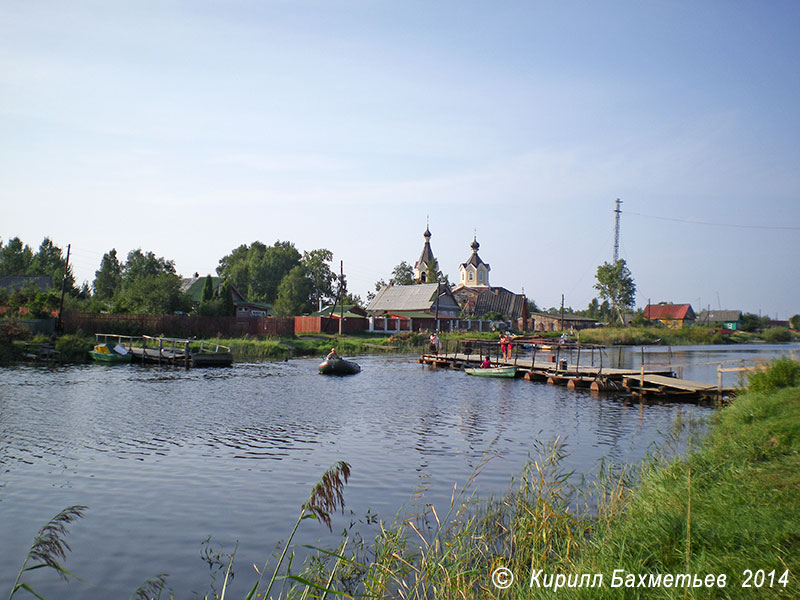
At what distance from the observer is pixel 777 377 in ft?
64.5

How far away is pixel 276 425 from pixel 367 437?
143 inches

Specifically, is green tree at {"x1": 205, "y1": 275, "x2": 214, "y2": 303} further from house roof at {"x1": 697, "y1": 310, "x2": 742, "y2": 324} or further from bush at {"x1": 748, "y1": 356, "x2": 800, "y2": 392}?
house roof at {"x1": 697, "y1": 310, "x2": 742, "y2": 324}

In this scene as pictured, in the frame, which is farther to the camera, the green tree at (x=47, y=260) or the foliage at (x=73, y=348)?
the green tree at (x=47, y=260)

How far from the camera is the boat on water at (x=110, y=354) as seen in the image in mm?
41281

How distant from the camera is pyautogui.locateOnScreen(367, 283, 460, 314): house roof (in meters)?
82.5

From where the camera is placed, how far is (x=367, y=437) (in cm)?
1844

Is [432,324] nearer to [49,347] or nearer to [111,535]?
[49,347]

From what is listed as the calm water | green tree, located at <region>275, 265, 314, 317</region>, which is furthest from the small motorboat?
green tree, located at <region>275, 265, 314, 317</region>

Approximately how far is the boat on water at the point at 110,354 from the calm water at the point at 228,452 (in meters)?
8.96

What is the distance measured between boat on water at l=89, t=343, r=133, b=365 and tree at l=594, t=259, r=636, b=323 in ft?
270

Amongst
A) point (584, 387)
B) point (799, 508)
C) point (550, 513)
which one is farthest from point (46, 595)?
point (584, 387)

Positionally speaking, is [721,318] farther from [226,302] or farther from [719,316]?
[226,302]

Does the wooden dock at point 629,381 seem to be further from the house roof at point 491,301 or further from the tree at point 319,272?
the tree at point 319,272

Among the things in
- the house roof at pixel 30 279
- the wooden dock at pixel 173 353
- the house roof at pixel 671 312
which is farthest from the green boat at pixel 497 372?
the house roof at pixel 671 312
